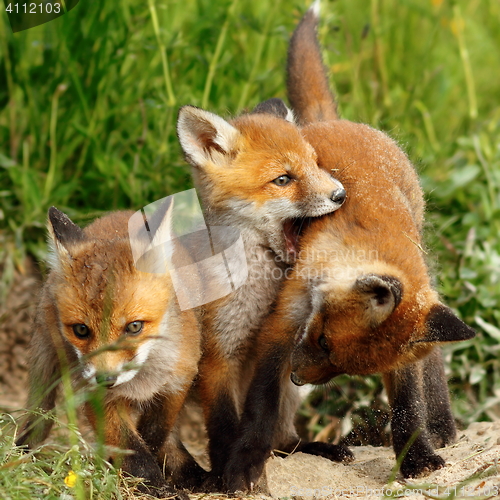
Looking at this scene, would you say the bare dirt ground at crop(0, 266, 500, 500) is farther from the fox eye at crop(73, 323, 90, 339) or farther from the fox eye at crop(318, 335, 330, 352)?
the fox eye at crop(318, 335, 330, 352)

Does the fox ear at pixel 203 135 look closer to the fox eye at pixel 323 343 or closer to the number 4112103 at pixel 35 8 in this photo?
the fox eye at pixel 323 343

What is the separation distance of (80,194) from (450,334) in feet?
13.0

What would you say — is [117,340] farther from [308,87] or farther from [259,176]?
[308,87]

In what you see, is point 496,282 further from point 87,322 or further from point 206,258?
point 87,322

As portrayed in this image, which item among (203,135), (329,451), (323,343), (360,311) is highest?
(203,135)

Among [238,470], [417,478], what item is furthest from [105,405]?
[417,478]

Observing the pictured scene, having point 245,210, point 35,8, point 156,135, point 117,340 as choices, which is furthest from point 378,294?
point 35,8

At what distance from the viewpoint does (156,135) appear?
21.6 ft

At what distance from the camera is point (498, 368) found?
595cm

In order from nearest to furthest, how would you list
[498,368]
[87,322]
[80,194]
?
[87,322] < [498,368] < [80,194]

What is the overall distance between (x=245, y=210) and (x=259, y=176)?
229 mm

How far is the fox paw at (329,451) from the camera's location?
4681 millimetres

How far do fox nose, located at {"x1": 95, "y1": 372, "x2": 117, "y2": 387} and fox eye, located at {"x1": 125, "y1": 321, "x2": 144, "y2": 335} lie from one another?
274 millimetres

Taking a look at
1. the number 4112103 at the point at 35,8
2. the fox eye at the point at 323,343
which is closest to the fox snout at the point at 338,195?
the fox eye at the point at 323,343
